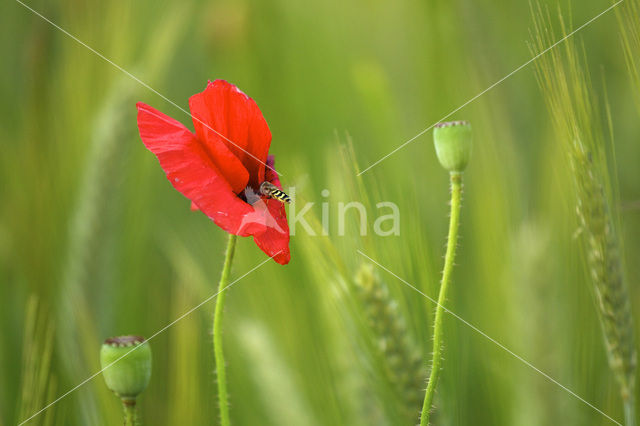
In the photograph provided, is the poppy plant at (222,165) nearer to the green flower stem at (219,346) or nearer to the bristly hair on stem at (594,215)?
the green flower stem at (219,346)

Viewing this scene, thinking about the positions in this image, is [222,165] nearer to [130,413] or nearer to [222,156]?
[222,156]

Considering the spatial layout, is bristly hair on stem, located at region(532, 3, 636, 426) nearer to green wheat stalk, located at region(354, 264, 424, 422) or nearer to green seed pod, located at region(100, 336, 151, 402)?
green wheat stalk, located at region(354, 264, 424, 422)

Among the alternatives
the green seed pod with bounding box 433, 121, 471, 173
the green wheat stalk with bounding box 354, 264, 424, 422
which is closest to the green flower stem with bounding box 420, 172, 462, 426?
the green seed pod with bounding box 433, 121, 471, 173

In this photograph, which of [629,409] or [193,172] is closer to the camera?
[193,172]

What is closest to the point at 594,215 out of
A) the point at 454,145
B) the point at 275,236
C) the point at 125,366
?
the point at 454,145

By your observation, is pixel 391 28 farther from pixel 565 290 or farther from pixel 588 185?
pixel 588 185

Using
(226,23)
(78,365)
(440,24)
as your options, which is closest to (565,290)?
(440,24)

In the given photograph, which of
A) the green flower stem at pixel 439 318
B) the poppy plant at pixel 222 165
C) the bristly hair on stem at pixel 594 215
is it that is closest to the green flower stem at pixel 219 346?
the poppy plant at pixel 222 165
